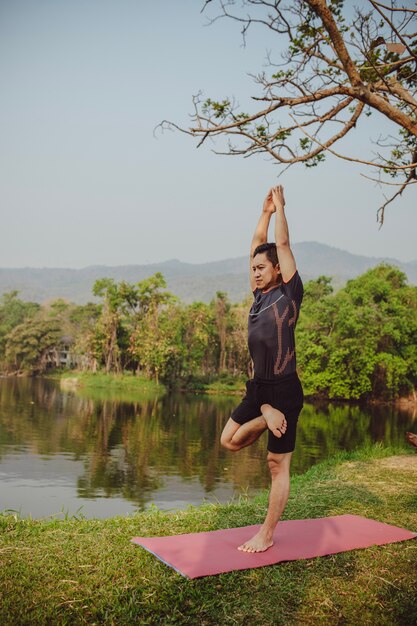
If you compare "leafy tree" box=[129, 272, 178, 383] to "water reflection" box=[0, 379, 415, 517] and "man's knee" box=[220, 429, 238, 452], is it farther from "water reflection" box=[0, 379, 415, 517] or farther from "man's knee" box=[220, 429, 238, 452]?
"man's knee" box=[220, 429, 238, 452]

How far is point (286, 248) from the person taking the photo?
13.3ft

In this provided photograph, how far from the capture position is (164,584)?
337 cm

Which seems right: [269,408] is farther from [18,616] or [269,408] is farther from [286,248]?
[18,616]

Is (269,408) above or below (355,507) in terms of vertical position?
above

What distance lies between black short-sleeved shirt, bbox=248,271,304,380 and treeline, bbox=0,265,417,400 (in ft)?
101

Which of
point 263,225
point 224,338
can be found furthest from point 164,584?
point 224,338

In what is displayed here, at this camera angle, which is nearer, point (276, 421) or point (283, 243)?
point (276, 421)

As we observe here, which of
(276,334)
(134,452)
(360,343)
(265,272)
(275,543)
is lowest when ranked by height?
(134,452)

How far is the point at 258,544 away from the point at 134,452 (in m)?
12.6

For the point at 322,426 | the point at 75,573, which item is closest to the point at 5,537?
the point at 75,573

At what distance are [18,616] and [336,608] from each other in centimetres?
153

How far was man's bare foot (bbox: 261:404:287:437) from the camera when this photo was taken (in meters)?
3.91

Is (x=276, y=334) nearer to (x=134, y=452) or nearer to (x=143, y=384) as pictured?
(x=134, y=452)

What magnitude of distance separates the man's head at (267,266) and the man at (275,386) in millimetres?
50
